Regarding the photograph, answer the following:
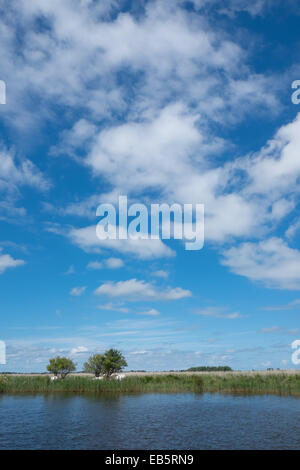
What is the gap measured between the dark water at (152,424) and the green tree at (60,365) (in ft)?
67.8

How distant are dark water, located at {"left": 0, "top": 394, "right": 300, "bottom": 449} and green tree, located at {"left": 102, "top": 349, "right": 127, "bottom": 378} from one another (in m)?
20.6

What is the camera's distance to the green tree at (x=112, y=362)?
61.9 meters

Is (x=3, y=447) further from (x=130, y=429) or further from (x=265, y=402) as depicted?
(x=265, y=402)

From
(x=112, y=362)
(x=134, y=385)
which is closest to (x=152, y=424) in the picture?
(x=134, y=385)

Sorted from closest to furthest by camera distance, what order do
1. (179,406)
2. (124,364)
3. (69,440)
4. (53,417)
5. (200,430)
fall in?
(69,440) < (200,430) < (53,417) < (179,406) < (124,364)

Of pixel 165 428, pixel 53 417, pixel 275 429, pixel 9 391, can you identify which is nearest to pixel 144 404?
pixel 53 417

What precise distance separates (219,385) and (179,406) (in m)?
16.3

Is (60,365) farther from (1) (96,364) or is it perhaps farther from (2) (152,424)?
(2) (152,424)

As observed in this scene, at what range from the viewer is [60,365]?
61625mm

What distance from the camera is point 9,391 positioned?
52312 millimetres

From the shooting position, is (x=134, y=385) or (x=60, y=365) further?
(x=60, y=365)

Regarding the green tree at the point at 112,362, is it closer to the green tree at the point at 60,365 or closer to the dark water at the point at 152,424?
the green tree at the point at 60,365

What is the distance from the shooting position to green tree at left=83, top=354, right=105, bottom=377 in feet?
207

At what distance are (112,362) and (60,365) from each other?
334 inches
